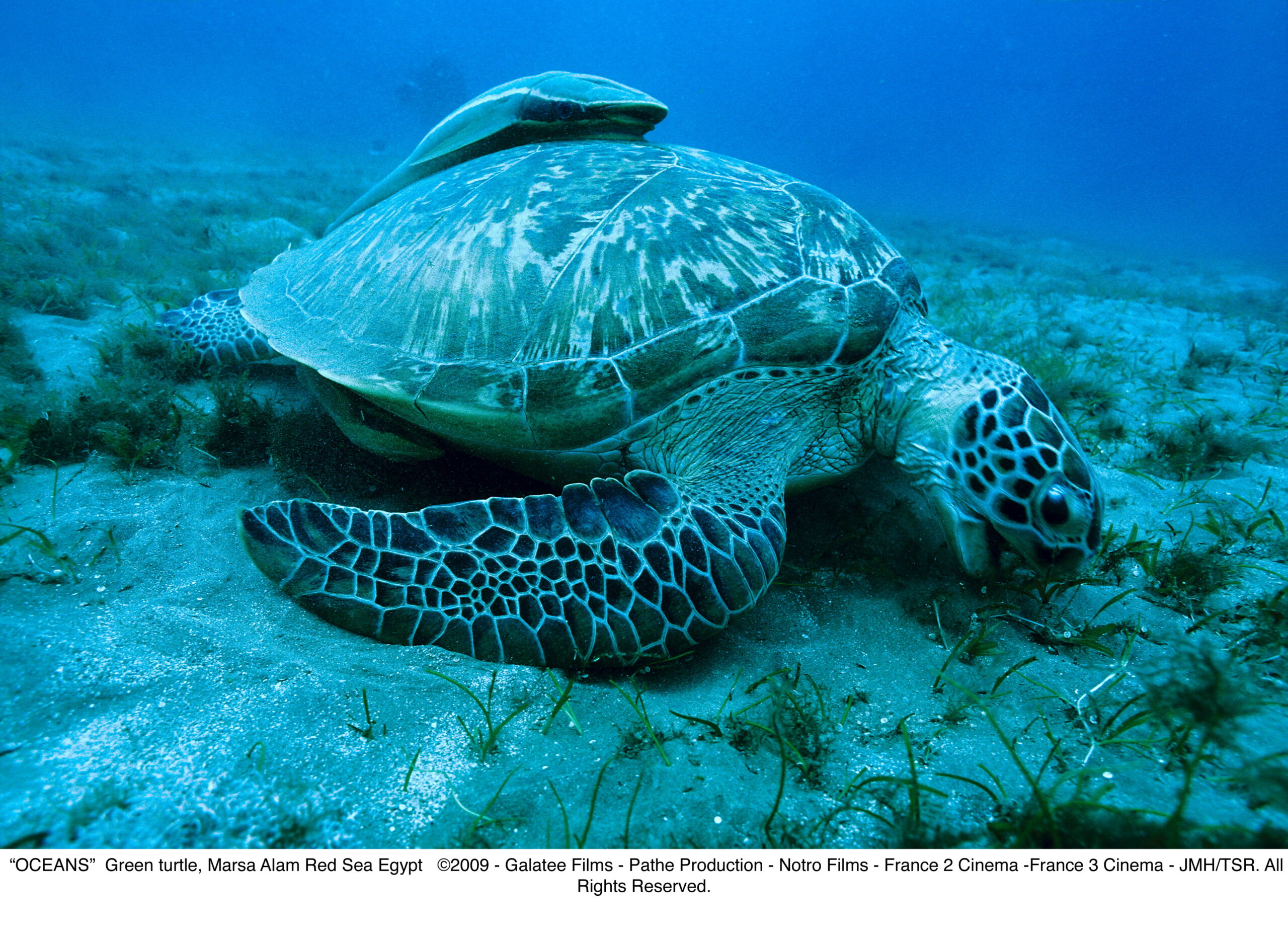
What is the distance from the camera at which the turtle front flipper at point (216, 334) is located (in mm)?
2967

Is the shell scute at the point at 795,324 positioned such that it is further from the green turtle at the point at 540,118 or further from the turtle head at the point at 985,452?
the green turtle at the point at 540,118

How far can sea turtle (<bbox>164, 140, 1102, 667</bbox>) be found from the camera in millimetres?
1596

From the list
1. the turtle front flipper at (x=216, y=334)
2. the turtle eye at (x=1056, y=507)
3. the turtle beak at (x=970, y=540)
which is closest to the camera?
the turtle eye at (x=1056, y=507)

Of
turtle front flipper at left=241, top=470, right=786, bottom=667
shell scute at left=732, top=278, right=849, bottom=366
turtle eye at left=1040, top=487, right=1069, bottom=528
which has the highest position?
shell scute at left=732, top=278, right=849, bottom=366

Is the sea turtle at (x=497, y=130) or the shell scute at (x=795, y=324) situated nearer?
the shell scute at (x=795, y=324)

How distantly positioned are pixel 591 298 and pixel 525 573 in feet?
3.24

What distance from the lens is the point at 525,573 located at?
162 centimetres

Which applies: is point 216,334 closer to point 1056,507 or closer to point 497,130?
point 497,130

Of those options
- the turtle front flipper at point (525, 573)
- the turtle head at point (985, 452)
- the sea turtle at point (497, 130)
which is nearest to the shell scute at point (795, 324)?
the turtle head at point (985, 452)

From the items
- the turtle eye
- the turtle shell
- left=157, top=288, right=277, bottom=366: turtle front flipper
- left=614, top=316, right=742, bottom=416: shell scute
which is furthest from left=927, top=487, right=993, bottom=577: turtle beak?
left=157, top=288, right=277, bottom=366: turtle front flipper

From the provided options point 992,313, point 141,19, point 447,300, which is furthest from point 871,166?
point 141,19

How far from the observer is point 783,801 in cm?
117

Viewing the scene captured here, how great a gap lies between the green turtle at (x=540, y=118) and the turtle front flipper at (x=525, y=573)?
208cm

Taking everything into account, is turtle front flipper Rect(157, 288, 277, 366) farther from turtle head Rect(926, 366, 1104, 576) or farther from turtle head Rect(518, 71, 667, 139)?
turtle head Rect(926, 366, 1104, 576)
